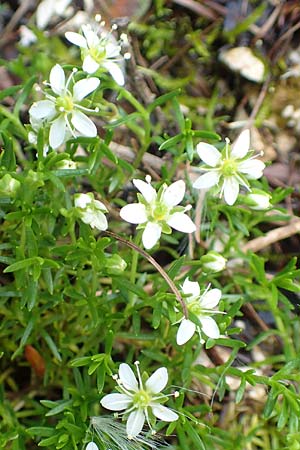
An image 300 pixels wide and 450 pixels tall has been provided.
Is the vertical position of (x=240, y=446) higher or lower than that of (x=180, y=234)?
lower

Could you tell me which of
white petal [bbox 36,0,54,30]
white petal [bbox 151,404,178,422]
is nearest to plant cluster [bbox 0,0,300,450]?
white petal [bbox 151,404,178,422]

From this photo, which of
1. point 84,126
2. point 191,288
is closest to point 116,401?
point 191,288

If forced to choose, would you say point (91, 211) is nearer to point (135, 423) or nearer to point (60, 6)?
point (135, 423)

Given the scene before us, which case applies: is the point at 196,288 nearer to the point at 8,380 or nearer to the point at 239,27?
the point at 8,380

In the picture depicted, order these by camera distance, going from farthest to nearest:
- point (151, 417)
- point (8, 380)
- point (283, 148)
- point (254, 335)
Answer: point (283, 148) < point (254, 335) < point (8, 380) < point (151, 417)

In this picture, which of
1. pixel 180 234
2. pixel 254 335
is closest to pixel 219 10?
pixel 180 234

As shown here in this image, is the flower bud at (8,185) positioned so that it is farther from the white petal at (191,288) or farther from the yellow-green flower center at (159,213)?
the white petal at (191,288)

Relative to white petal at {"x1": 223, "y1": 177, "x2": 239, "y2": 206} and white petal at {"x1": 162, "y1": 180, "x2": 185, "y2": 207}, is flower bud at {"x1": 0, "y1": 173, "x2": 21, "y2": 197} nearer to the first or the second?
white petal at {"x1": 162, "y1": 180, "x2": 185, "y2": 207}
